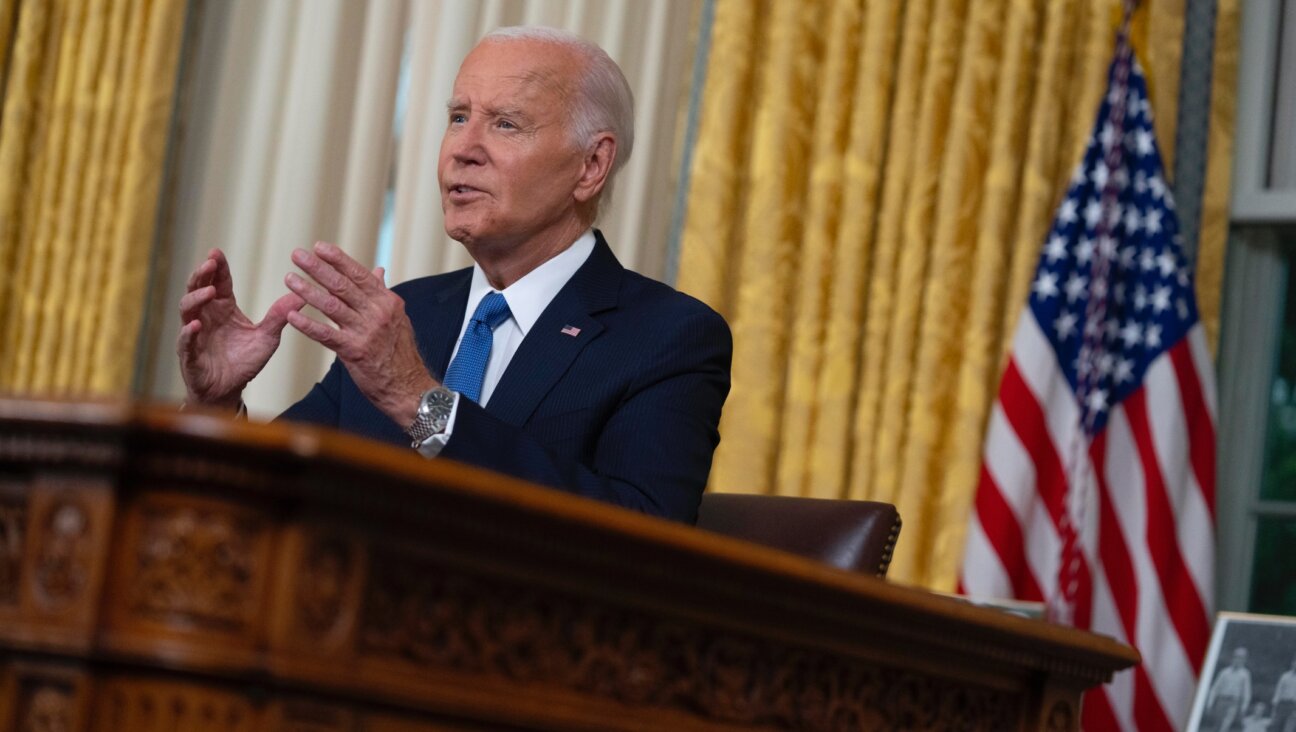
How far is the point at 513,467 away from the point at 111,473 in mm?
1029

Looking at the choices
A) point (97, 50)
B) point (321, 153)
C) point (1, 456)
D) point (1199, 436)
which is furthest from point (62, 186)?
point (1, 456)

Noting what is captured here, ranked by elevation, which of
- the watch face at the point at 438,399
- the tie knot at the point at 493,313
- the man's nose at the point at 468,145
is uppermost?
the man's nose at the point at 468,145

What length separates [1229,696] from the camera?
374 centimetres

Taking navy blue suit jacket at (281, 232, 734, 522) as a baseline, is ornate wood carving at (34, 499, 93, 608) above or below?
below

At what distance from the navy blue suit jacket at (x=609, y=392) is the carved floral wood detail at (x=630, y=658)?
1.97 ft

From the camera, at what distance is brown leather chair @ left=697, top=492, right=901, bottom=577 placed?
8.62 feet

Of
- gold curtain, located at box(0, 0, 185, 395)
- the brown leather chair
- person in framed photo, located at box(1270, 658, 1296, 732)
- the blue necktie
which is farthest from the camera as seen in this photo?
gold curtain, located at box(0, 0, 185, 395)

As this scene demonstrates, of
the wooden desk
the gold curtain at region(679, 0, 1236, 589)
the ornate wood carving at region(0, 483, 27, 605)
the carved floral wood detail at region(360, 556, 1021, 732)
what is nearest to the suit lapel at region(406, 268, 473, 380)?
the carved floral wood detail at region(360, 556, 1021, 732)

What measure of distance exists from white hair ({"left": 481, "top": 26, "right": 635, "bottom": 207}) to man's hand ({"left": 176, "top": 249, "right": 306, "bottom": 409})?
2.76 ft

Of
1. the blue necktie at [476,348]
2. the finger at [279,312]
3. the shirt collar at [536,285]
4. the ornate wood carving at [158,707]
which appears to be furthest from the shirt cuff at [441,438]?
the ornate wood carving at [158,707]

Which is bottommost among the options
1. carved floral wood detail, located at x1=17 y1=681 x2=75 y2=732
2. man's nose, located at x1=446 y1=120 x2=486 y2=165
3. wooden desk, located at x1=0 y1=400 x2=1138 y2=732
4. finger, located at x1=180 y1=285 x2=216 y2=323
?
carved floral wood detail, located at x1=17 y1=681 x2=75 y2=732

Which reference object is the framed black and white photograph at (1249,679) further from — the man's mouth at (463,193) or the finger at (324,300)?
the finger at (324,300)

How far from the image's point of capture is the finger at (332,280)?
2.18 m

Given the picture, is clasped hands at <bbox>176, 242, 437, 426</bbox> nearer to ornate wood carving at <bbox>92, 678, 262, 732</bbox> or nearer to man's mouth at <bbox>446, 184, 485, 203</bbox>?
man's mouth at <bbox>446, 184, 485, 203</bbox>
